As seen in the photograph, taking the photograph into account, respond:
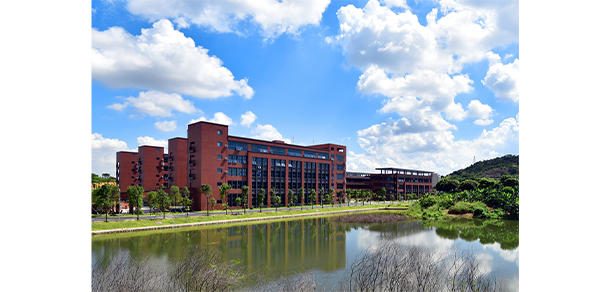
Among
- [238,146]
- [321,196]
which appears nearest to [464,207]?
[321,196]

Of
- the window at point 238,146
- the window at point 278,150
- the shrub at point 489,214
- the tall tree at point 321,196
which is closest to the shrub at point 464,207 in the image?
the shrub at point 489,214

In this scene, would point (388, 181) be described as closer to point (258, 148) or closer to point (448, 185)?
point (448, 185)

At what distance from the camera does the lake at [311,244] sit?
52.7 feet

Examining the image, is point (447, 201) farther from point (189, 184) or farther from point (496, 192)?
point (189, 184)

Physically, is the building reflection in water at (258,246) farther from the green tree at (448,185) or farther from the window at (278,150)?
the green tree at (448,185)

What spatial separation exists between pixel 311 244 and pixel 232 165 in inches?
1164

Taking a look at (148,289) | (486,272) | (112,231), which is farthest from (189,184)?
(486,272)

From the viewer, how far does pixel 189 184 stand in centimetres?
4712

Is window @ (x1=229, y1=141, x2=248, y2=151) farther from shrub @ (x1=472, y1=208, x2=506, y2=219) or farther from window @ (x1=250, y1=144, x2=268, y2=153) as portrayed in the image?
shrub @ (x1=472, y1=208, x2=506, y2=219)

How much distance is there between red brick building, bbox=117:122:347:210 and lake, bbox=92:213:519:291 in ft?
52.4

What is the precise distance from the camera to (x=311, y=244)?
23391 millimetres

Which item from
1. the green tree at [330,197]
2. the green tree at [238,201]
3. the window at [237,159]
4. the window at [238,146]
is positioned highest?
the window at [238,146]

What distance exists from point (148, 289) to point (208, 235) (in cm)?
1661

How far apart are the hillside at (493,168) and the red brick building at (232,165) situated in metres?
43.0
